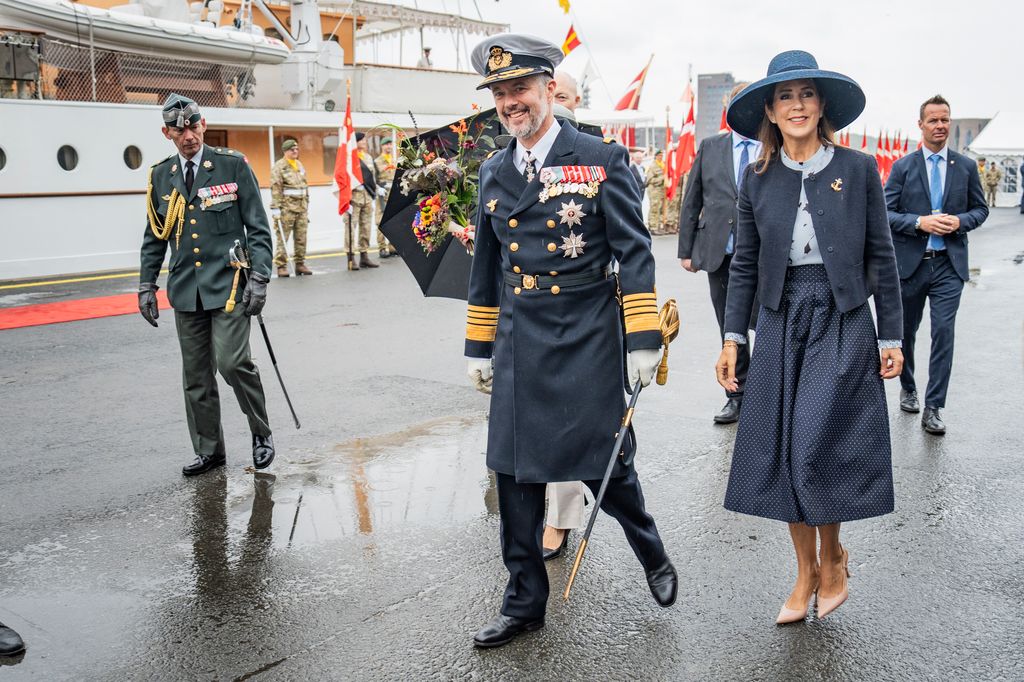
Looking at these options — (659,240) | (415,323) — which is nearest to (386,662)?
(415,323)

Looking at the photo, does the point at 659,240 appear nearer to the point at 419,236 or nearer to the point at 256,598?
the point at 419,236

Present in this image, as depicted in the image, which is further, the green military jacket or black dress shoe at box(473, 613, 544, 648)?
the green military jacket

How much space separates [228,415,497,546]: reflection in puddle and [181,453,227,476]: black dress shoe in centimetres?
34

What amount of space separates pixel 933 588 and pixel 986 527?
2.97 feet

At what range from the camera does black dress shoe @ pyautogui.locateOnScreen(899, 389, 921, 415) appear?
711 centimetres

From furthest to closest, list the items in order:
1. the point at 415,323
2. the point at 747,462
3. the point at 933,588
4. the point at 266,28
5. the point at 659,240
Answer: the point at 266,28 → the point at 659,240 → the point at 415,323 → the point at 933,588 → the point at 747,462

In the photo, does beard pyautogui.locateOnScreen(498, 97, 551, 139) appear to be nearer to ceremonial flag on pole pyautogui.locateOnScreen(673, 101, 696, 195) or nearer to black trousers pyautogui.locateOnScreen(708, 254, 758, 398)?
black trousers pyautogui.locateOnScreen(708, 254, 758, 398)

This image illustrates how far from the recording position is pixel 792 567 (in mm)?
4406

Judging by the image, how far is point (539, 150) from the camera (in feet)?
12.5

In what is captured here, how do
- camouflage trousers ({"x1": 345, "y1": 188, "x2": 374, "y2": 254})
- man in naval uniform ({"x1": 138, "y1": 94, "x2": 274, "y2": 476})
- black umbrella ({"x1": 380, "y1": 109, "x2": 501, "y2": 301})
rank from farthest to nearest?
1. camouflage trousers ({"x1": 345, "y1": 188, "x2": 374, "y2": 254})
2. man in naval uniform ({"x1": 138, "y1": 94, "x2": 274, "y2": 476})
3. black umbrella ({"x1": 380, "y1": 109, "x2": 501, "y2": 301})

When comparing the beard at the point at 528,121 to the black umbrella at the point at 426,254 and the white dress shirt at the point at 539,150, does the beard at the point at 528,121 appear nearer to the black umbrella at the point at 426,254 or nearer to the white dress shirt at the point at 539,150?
the white dress shirt at the point at 539,150

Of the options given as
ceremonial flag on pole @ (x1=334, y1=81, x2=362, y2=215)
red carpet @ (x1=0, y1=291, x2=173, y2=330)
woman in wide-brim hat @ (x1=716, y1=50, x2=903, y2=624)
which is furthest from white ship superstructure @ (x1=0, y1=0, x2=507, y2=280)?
woman in wide-brim hat @ (x1=716, y1=50, x2=903, y2=624)

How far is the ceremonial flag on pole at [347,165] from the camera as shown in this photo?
17156 millimetres

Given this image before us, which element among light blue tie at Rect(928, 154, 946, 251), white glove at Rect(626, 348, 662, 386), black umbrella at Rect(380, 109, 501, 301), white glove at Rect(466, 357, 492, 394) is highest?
light blue tie at Rect(928, 154, 946, 251)
